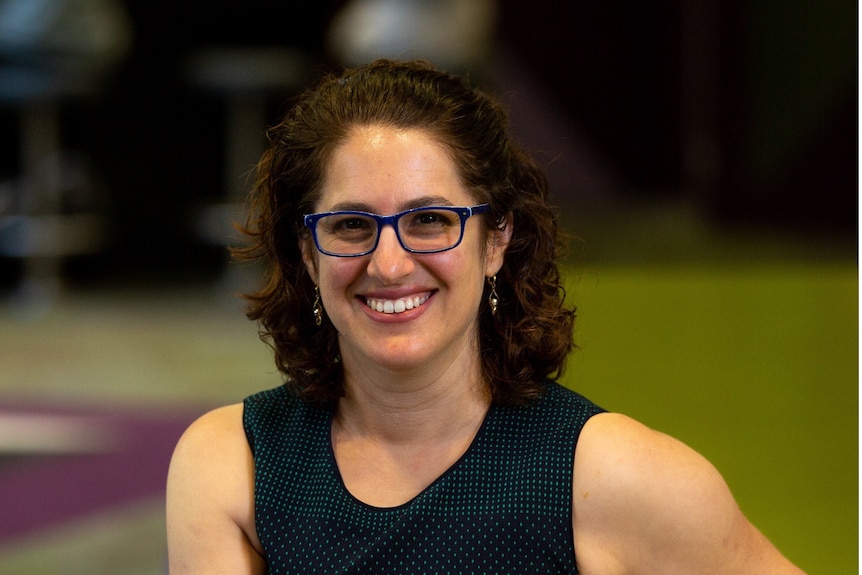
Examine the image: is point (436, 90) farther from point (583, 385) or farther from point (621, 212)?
point (621, 212)

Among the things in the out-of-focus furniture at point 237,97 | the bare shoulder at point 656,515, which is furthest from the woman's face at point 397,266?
the out-of-focus furniture at point 237,97

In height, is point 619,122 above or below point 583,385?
above

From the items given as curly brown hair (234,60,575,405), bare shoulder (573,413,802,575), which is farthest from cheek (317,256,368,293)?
bare shoulder (573,413,802,575)

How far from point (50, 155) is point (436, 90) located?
4.08 meters

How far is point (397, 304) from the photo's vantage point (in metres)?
1.40

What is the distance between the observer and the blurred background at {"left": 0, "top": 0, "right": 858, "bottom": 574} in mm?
2643

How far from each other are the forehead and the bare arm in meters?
0.38

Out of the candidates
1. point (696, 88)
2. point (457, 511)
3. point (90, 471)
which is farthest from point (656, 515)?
→ point (696, 88)

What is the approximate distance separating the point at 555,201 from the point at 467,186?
229 centimetres

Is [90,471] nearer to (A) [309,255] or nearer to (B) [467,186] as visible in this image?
(A) [309,255]

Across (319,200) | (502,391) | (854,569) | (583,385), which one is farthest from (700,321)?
(319,200)

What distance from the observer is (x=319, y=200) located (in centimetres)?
146

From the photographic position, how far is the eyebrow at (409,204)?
1389mm

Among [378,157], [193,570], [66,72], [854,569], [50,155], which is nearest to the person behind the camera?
[378,157]
